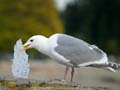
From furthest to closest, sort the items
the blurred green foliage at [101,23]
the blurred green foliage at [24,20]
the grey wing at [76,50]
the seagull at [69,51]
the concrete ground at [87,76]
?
the blurred green foliage at [101,23] < the blurred green foliage at [24,20] < the concrete ground at [87,76] < the grey wing at [76,50] < the seagull at [69,51]

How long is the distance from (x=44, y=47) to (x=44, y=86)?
106 cm

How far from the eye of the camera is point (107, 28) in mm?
66750

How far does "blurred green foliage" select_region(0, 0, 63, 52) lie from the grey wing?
47.8 metres

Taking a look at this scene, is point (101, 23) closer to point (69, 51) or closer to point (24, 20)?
point (24, 20)

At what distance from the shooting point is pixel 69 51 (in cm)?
896

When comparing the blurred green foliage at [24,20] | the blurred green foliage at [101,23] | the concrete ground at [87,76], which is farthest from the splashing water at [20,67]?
the blurred green foliage at [101,23]

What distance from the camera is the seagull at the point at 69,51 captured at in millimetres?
8727

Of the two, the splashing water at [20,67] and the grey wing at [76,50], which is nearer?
the splashing water at [20,67]

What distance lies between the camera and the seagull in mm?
8727

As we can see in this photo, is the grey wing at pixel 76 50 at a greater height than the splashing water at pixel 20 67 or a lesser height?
greater

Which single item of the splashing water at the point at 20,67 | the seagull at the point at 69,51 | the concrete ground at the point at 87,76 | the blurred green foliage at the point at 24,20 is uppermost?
the blurred green foliage at the point at 24,20

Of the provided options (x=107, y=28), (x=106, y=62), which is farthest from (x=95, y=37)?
(x=106, y=62)

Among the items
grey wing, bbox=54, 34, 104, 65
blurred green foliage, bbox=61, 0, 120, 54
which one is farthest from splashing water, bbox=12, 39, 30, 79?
blurred green foliage, bbox=61, 0, 120, 54

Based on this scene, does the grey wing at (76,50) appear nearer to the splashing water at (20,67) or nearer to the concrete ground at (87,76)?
the splashing water at (20,67)
